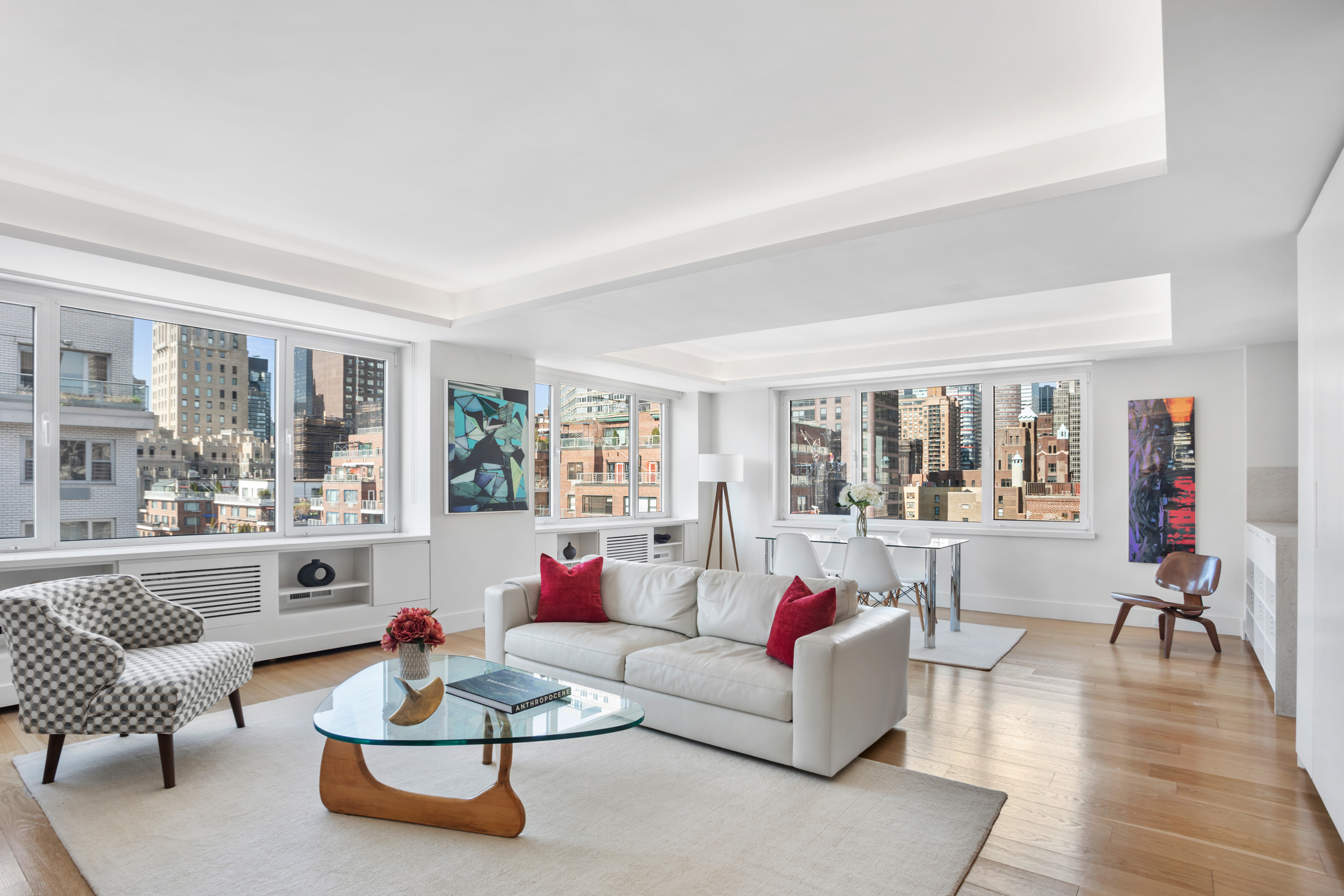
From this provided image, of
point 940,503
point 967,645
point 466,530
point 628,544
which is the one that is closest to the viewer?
point 967,645

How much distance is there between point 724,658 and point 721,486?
543 cm

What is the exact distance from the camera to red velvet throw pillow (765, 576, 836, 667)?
3.29 metres

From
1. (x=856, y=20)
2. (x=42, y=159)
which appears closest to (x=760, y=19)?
(x=856, y=20)

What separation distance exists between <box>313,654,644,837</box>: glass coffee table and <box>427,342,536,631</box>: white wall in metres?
2.98

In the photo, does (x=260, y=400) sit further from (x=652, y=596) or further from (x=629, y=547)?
(x=629, y=547)

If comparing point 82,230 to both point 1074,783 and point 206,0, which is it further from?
point 1074,783

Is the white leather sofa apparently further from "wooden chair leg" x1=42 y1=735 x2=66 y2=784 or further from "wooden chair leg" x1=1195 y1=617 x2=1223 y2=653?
"wooden chair leg" x1=1195 y1=617 x2=1223 y2=653

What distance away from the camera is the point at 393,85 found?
2693mm

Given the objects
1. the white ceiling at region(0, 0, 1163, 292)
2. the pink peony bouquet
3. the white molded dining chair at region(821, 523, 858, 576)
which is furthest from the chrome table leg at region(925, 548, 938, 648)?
the pink peony bouquet

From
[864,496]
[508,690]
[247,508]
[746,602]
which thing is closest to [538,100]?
[508,690]

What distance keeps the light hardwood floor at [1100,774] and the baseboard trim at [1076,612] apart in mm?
831

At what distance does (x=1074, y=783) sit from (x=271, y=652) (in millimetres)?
4704

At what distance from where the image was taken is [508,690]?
113 inches

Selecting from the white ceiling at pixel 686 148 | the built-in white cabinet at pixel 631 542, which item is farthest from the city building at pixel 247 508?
the built-in white cabinet at pixel 631 542
